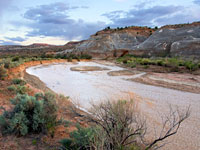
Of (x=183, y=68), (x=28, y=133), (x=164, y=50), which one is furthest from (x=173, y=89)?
(x=164, y=50)

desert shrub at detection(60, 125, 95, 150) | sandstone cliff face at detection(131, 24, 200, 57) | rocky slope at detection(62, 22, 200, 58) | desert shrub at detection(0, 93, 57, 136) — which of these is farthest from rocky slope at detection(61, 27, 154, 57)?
desert shrub at detection(60, 125, 95, 150)

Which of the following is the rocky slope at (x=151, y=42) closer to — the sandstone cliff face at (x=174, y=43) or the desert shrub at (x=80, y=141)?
the sandstone cliff face at (x=174, y=43)

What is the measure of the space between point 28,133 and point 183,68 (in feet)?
54.4

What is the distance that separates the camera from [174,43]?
107 feet

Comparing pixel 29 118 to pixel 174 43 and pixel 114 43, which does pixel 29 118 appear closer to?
pixel 174 43

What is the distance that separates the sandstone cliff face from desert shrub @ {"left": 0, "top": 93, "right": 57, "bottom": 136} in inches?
1052

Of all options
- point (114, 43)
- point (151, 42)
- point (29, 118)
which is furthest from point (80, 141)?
point (114, 43)

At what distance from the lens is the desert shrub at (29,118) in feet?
13.0

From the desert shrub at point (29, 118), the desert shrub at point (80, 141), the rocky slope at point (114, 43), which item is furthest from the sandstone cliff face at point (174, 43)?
the desert shrub at point (80, 141)

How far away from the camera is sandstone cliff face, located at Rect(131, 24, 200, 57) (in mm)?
28122

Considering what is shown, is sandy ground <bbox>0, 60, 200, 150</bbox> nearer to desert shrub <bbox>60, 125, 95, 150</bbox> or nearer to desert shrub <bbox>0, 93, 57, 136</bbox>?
desert shrub <bbox>0, 93, 57, 136</bbox>

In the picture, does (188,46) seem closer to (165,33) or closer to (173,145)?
(165,33)

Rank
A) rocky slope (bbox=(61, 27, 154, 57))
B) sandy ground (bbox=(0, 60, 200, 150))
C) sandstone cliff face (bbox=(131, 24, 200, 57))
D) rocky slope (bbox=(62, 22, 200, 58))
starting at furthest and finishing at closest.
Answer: rocky slope (bbox=(61, 27, 154, 57)) → rocky slope (bbox=(62, 22, 200, 58)) → sandstone cliff face (bbox=(131, 24, 200, 57)) → sandy ground (bbox=(0, 60, 200, 150))

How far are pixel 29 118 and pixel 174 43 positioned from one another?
33.2 m
